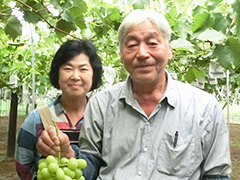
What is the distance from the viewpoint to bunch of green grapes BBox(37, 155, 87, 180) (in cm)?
115

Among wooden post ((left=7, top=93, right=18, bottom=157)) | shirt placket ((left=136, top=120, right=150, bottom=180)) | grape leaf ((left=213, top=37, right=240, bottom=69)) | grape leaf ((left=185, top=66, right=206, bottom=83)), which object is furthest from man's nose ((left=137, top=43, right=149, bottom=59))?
wooden post ((left=7, top=93, right=18, bottom=157))

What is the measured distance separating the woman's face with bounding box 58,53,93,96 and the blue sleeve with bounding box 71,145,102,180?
0.54 m

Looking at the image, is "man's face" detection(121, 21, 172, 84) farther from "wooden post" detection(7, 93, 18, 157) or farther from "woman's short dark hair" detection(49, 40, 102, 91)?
"wooden post" detection(7, 93, 18, 157)

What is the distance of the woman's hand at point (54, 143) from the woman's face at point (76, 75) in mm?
617

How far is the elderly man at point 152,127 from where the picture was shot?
49.9 inches

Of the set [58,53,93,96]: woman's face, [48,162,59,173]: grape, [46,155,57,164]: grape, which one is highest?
[58,53,93,96]: woman's face

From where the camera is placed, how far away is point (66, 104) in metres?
1.91

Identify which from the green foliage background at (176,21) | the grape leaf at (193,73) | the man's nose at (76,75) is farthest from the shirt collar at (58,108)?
the grape leaf at (193,73)

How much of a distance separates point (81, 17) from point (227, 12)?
3.03ft

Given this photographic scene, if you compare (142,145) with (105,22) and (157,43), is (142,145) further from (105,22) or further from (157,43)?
(105,22)

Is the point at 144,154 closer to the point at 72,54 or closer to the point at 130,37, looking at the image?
the point at 130,37

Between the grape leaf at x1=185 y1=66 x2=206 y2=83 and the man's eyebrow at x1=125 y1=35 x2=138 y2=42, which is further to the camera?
the grape leaf at x1=185 y1=66 x2=206 y2=83

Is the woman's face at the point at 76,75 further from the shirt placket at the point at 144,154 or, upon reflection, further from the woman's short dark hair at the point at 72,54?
the shirt placket at the point at 144,154

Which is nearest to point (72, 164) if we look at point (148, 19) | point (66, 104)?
point (148, 19)
